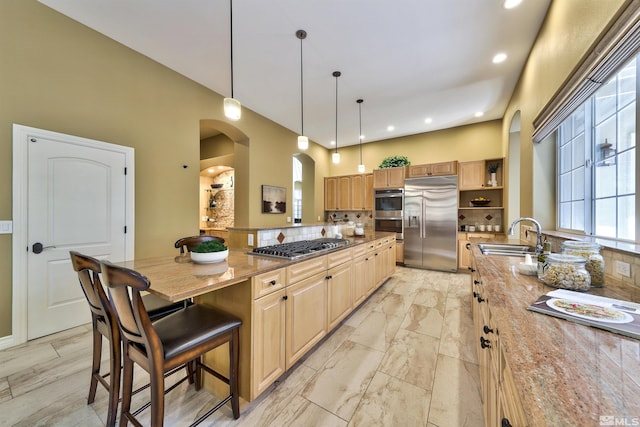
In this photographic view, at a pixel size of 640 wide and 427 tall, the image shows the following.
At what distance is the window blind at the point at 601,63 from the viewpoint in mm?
1172

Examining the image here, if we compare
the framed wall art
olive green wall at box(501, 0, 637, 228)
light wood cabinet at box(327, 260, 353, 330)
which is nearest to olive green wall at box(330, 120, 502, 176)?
olive green wall at box(501, 0, 637, 228)

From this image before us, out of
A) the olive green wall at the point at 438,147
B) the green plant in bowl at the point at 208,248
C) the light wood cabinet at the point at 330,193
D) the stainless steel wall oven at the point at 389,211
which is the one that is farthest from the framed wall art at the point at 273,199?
the green plant in bowl at the point at 208,248

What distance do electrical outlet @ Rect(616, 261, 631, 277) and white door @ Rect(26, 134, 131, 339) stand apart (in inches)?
168

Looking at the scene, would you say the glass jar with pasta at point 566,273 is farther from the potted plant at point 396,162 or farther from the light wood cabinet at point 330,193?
the light wood cabinet at point 330,193

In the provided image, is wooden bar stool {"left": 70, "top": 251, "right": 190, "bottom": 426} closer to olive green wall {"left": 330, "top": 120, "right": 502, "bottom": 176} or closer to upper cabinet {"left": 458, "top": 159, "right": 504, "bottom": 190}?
upper cabinet {"left": 458, "top": 159, "right": 504, "bottom": 190}

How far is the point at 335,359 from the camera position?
2037 mm

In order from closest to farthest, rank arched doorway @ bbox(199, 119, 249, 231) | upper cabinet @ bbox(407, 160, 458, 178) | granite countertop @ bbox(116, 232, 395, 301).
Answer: granite countertop @ bbox(116, 232, 395, 301) < arched doorway @ bbox(199, 119, 249, 231) < upper cabinet @ bbox(407, 160, 458, 178)

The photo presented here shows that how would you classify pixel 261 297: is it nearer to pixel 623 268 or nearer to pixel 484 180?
pixel 623 268

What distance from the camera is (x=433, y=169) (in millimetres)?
5148

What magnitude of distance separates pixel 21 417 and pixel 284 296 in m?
1.74

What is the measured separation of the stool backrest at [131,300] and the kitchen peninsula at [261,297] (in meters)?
0.10

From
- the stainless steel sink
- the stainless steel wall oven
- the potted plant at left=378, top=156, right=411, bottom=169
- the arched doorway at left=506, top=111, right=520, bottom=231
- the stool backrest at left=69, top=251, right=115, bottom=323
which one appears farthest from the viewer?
the potted plant at left=378, top=156, right=411, bottom=169

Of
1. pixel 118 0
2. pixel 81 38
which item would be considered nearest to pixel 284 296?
pixel 118 0

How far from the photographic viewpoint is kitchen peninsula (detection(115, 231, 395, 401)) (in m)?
1.34
